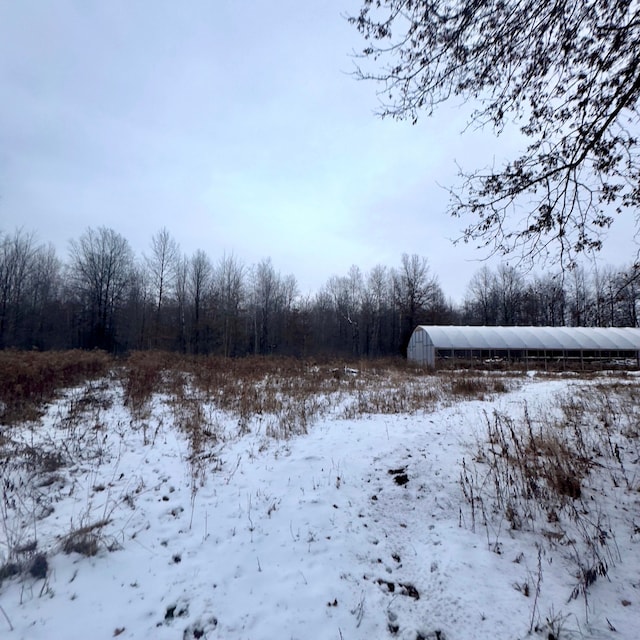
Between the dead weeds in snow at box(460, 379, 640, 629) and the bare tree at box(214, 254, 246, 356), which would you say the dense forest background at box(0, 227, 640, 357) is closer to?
the bare tree at box(214, 254, 246, 356)

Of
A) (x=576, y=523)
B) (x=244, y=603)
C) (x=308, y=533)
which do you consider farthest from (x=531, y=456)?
(x=244, y=603)

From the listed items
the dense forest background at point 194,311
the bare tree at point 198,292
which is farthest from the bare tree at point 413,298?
the bare tree at point 198,292

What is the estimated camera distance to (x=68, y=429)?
6.30 meters

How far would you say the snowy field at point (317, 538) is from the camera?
2330mm

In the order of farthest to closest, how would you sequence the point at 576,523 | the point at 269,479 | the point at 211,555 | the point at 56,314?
the point at 56,314 < the point at 269,479 < the point at 576,523 < the point at 211,555

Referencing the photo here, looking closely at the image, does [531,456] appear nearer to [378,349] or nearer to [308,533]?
[308,533]

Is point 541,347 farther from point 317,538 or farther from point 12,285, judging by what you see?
point 12,285

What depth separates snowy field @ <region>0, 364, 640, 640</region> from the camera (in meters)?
2.33

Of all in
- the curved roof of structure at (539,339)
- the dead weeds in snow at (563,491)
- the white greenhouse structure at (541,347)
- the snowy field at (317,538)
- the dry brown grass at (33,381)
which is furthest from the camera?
the curved roof of structure at (539,339)

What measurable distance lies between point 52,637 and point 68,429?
202 inches

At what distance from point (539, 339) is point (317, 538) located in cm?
2962

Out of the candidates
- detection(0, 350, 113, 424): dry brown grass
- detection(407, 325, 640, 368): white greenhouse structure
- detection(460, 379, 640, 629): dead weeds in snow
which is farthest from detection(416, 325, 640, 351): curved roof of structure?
detection(0, 350, 113, 424): dry brown grass

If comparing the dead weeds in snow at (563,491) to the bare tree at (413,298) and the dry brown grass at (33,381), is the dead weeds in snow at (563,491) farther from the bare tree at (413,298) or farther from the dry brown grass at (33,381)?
the bare tree at (413,298)

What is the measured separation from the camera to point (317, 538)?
10.6 feet
